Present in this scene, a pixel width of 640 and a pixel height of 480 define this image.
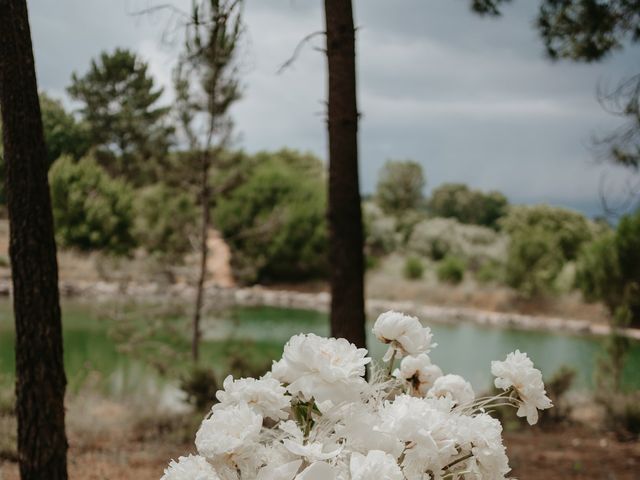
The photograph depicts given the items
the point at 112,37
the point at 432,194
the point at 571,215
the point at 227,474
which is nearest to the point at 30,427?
the point at 227,474

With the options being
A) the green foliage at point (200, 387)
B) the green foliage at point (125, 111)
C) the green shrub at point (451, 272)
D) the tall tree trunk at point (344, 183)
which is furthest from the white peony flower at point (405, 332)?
the green shrub at point (451, 272)

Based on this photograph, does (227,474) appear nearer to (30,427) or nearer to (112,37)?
(30,427)

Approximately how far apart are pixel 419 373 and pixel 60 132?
384 centimetres

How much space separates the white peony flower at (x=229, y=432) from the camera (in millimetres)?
988

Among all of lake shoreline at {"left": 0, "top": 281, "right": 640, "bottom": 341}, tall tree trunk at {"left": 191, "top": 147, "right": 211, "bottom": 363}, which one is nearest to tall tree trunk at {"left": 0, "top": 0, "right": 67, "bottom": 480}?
tall tree trunk at {"left": 191, "top": 147, "right": 211, "bottom": 363}

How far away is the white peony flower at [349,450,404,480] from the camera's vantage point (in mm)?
917

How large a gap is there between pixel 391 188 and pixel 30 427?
99.8 ft

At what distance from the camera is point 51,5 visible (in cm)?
452

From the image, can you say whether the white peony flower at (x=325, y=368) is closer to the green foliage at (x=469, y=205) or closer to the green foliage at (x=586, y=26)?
the green foliage at (x=586, y=26)

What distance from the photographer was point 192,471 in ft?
3.26

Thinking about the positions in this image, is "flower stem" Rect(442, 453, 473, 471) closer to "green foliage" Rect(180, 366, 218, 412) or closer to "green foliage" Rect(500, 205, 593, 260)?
"green foliage" Rect(180, 366, 218, 412)

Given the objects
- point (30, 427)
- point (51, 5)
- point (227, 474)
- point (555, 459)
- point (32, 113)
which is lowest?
point (555, 459)

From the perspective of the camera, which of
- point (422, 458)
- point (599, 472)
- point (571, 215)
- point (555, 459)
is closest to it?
point (422, 458)

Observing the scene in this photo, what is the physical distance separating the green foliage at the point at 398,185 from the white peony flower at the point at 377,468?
31.3 m
